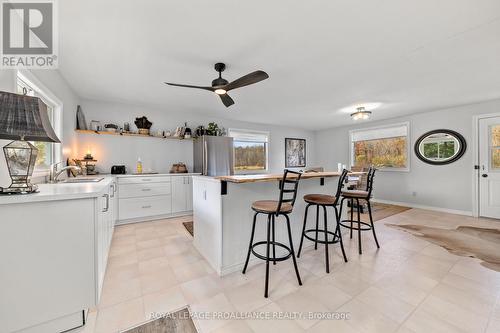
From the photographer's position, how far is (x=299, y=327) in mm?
1372

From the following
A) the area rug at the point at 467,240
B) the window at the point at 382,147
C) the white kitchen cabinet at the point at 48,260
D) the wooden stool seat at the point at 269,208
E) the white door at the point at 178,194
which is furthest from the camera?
the window at the point at 382,147

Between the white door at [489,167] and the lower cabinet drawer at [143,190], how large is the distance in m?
6.52

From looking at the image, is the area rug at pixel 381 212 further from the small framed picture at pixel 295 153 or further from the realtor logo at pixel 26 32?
the realtor logo at pixel 26 32

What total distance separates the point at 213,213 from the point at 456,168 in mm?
5526

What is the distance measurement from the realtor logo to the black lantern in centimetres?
65

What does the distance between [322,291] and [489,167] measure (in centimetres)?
487

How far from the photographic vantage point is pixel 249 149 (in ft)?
19.8

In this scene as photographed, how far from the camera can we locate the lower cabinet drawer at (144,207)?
361cm

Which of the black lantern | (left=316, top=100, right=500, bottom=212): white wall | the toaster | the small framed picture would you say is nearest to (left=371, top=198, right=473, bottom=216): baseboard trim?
(left=316, top=100, right=500, bottom=212): white wall

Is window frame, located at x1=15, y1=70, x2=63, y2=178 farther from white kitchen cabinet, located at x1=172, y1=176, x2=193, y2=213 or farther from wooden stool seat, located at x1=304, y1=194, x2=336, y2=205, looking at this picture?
wooden stool seat, located at x1=304, y1=194, x2=336, y2=205

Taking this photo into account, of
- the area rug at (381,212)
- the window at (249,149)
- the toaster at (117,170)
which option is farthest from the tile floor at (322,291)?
the window at (249,149)

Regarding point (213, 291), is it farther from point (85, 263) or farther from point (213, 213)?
point (85, 263)

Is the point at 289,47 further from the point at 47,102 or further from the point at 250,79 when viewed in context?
the point at 47,102

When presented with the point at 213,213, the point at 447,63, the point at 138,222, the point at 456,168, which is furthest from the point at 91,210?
the point at 456,168
